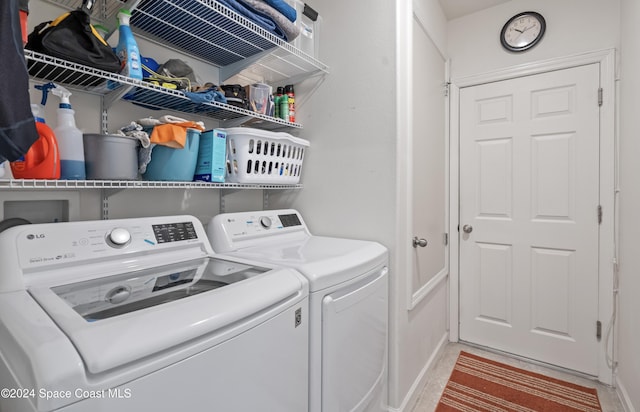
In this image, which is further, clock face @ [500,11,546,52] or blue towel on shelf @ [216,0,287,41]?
clock face @ [500,11,546,52]

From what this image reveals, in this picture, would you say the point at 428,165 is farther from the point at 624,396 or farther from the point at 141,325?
the point at 141,325

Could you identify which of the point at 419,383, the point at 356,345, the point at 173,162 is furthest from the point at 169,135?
the point at 419,383

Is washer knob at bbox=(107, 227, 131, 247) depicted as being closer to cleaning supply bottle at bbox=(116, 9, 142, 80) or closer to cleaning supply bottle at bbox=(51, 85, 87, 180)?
cleaning supply bottle at bbox=(51, 85, 87, 180)

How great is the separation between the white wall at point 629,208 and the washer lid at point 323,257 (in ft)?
4.71

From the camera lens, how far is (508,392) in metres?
2.05

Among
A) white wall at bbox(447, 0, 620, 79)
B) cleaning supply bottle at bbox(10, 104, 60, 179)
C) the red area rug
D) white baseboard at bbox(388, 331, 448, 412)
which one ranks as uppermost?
white wall at bbox(447, 0, 620, 79)

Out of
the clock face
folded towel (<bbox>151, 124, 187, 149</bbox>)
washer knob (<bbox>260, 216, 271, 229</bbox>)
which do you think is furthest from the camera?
the clock face

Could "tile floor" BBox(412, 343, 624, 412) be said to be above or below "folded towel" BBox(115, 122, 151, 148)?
below

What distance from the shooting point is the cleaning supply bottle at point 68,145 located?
1009mm

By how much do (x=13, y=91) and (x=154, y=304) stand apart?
1.96 feet

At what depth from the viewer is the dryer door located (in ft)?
3.78

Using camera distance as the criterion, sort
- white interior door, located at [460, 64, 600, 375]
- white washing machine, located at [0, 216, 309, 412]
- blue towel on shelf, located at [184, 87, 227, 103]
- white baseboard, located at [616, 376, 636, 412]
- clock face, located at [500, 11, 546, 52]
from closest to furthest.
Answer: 1. white washing machine, located at [0, 216, 309, 412]
2. blue towel on shelf, located at [184, 87, 227, 103]
3. white baseboard, located at [616, 376, 636, 412]
4. white interior door, located at [460, 64, 600, 375]
5. clock face, located at [500, 11, 546, 52]

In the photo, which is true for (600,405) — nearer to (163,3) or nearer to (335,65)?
(335,65)

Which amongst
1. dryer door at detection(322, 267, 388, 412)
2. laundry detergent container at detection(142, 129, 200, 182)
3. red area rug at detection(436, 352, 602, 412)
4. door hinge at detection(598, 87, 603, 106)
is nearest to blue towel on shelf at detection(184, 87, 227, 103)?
laundry detergent container at detection(142, 129, 200, 182)
